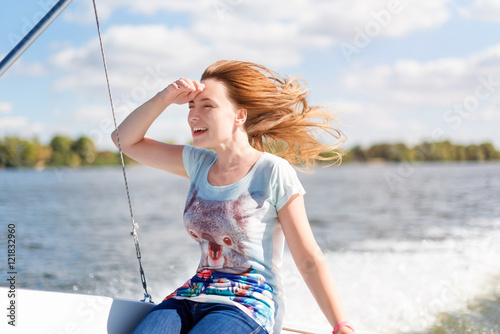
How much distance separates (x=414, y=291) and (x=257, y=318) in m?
3.52

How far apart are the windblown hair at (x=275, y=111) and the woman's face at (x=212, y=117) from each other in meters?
0.03

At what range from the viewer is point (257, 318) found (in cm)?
138

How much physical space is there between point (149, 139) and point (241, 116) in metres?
0.40

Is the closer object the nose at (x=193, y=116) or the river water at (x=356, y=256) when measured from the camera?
the nose at (x=193, y=116)

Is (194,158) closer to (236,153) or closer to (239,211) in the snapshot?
(236,153)

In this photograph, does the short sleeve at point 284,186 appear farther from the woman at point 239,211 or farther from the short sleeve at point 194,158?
the short sleeve at point 194,158

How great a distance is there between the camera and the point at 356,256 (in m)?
6.32

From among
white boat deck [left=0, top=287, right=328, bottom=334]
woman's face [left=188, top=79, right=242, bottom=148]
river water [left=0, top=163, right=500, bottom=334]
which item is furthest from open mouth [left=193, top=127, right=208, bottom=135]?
river water [left=0, top=163, right=500, bottom=334]

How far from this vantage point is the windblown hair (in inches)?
62.7

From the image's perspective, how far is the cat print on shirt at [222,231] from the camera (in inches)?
56.2

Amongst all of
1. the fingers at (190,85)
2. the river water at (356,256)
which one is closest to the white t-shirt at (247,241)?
the fingers at (190,85)

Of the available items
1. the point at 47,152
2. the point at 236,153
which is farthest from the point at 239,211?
the point at 47,152

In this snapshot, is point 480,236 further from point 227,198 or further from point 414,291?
point 227,198

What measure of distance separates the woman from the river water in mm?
541
